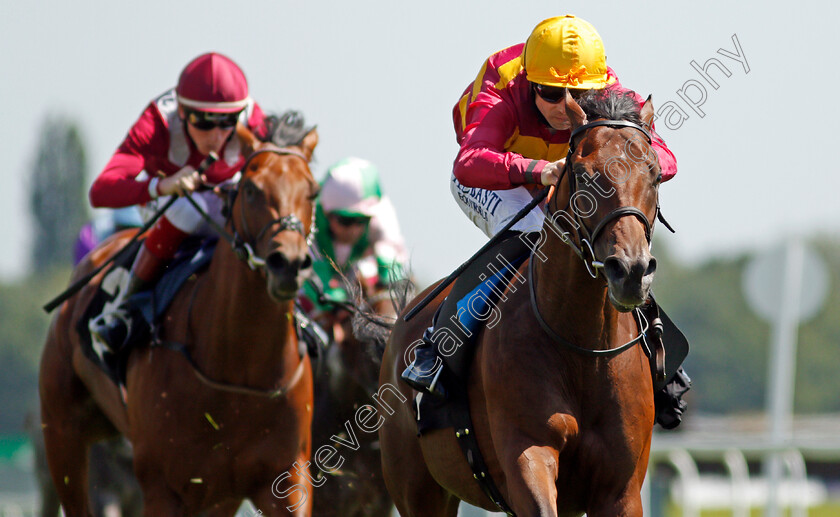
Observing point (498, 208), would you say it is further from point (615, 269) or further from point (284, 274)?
point (615, 269)

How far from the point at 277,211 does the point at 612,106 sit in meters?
1.90

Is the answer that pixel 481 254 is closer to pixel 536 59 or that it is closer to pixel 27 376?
pixel 536 59

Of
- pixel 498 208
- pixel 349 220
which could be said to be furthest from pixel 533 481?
pixel 349 220

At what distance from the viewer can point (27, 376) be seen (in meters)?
81.1

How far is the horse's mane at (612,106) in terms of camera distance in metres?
4.45

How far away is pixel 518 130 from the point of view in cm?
540

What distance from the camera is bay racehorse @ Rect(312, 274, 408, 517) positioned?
748 cm

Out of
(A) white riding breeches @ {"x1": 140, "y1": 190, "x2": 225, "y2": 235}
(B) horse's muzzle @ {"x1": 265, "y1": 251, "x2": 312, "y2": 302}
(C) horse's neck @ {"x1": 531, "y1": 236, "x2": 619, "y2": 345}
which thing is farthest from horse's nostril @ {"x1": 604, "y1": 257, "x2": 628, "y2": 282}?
(A) white riding breeches @ {"x1": 140, "y1": 190, "x2": 225, "y2": 235}

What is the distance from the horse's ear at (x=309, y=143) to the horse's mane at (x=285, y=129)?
2 cm

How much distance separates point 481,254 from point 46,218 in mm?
83659

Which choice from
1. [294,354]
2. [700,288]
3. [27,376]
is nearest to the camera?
[294,354]

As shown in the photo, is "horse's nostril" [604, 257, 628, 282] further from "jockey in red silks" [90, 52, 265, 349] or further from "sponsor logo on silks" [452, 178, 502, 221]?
"jockey in red silks" [90, 52, 265, 349]

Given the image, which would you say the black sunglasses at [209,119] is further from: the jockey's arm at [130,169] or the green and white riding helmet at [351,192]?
the green and white riding helmet at [351,192]

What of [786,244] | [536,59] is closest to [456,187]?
[536,59]
